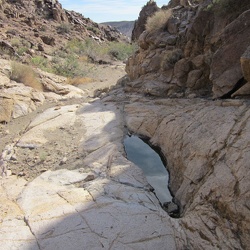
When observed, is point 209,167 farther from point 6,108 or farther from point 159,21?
point 159,21

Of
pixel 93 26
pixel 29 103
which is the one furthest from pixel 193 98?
pixel 93 26

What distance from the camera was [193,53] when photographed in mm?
7664

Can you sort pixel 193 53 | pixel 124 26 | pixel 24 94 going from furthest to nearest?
pixel 124 26, pixel 24 94, pixel 193 53

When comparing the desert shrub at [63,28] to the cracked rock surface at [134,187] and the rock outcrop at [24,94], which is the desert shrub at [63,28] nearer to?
the rock outcrop at [24,94]

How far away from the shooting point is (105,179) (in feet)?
15.6

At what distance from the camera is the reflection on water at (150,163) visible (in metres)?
4.81

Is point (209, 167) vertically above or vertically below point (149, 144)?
above

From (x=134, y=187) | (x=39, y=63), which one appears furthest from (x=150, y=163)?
(x=39, y=63)

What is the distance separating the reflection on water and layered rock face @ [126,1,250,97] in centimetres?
172

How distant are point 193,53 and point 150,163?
3.54 metres

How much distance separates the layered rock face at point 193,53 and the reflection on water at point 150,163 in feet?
5.64

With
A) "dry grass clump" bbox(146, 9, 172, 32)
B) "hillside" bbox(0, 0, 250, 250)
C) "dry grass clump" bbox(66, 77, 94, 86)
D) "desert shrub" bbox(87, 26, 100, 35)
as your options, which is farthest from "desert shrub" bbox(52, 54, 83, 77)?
"desert shrub" bbox(87, 26, 100, 35)

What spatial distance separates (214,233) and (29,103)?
712 cm

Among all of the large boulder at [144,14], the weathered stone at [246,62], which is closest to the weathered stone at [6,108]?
the weathered stone at [246,62]
